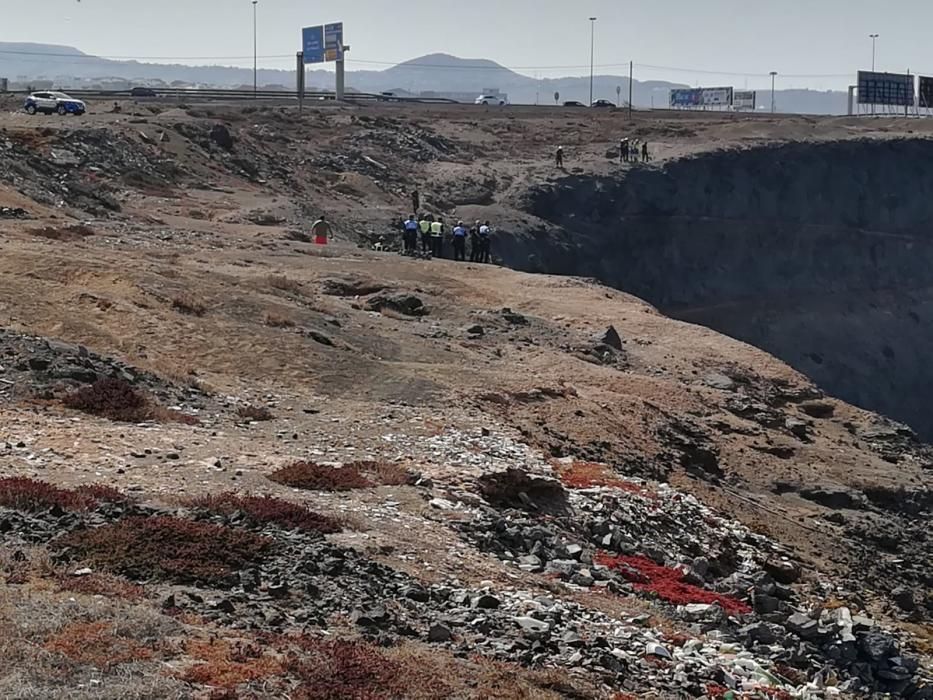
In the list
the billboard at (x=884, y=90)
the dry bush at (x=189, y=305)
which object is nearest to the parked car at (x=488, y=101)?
the billboard at (x=884, y=90)

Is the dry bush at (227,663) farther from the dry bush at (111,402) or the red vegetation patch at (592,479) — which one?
the red vegetation patch at (592,479)

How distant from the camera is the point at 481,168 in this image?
63.9 m

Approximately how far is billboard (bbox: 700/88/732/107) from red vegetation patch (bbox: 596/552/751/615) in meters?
107

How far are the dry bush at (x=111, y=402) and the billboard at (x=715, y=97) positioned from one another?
105 m

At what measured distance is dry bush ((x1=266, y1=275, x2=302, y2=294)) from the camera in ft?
104

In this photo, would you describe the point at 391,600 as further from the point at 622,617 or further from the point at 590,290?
the point at 590,290

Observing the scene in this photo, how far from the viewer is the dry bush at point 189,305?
26.9 metres

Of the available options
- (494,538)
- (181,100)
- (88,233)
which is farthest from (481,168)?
(494,538)

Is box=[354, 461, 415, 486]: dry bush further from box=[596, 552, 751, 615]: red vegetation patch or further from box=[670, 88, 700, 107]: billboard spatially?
box=[670, 88, 700, 107]: billboard

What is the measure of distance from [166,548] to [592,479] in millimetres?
9212

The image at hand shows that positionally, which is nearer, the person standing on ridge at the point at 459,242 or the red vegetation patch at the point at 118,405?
the red vegetation patch at the point at 118,405

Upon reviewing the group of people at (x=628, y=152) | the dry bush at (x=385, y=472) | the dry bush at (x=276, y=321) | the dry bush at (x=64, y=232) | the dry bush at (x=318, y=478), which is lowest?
the dry bush at (x=385, y=472)

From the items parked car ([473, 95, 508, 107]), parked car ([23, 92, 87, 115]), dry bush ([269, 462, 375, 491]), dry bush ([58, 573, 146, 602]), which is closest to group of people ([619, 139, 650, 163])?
parked car ([23, 92, 87, 115])

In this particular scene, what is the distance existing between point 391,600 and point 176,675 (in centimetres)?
315
